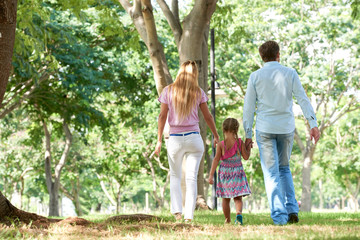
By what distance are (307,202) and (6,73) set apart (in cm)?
2200

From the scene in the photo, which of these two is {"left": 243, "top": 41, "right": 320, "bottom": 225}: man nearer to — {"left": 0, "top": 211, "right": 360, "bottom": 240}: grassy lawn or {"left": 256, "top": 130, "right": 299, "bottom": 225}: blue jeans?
{"left": 256, "top": 130, "right": 299, "bottom": 225}: blue jeans

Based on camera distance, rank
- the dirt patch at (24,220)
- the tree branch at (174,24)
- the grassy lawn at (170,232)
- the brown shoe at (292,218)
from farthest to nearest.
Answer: the tree branch at (174,24) → the brown shoe at (292,218) → the dirt patch at (24,220) → the grassy lawn at (170,232)

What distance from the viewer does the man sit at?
5.96 metres

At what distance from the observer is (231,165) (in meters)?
6.60

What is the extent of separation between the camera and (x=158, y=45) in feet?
32.9

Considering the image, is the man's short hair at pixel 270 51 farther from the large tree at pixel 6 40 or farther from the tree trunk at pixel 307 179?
the tree trunk at pixel 307 179

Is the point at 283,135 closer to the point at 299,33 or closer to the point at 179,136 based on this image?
the point at 179,136

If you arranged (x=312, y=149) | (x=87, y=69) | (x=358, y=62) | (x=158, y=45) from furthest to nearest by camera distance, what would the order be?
(x=312, y=149), (x=358, y=62), (x=87, y=69), (x=158, y=45)

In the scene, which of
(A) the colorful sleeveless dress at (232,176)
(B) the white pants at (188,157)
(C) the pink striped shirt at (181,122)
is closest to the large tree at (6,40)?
(C) the pink striped shirt at (181,122)

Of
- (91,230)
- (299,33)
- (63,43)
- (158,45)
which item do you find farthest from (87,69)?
(91,230)

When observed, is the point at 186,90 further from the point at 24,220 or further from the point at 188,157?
the point at 24,220

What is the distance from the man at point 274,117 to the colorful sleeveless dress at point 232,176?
0.45m

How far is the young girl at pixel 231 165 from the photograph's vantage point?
21.3ft

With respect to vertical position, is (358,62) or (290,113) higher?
(358,62)
